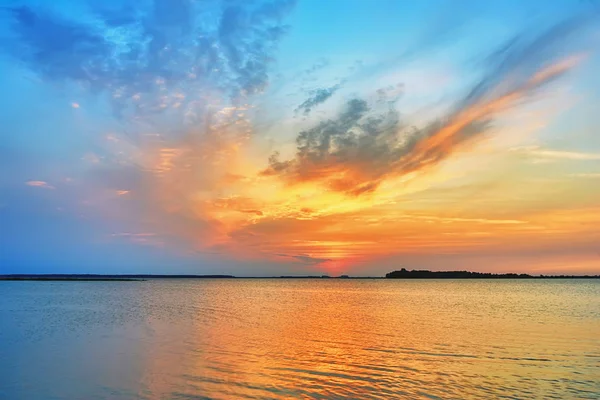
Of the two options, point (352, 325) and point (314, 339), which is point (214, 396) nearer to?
point (314, 339)

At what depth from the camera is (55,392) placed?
19.7 metres

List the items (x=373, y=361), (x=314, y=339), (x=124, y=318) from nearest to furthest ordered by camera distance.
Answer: (x=373, y=361) → (x=314, y=339) → (x=124, y=318)

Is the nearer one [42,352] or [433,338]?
[42,352]

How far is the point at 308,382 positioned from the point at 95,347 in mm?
17145

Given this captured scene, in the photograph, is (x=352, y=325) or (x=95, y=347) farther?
(x=352, y=325)

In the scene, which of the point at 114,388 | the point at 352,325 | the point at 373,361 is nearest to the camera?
the point at 114,388

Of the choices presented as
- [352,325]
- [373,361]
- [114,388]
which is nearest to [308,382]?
[373,361]

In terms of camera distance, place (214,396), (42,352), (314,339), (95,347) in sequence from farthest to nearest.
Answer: (314,339) < (95,347) < (42,352) < (214,396)

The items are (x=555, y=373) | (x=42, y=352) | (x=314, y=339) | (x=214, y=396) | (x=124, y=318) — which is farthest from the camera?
(x=124, y=318)

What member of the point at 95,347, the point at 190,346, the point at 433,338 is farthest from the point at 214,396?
the point at 433,338

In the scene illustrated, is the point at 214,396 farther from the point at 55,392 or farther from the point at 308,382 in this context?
the point at 55,392

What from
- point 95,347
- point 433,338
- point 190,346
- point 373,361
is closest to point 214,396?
point 373,361

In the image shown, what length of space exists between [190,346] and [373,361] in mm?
12788

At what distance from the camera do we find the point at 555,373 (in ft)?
76.3
